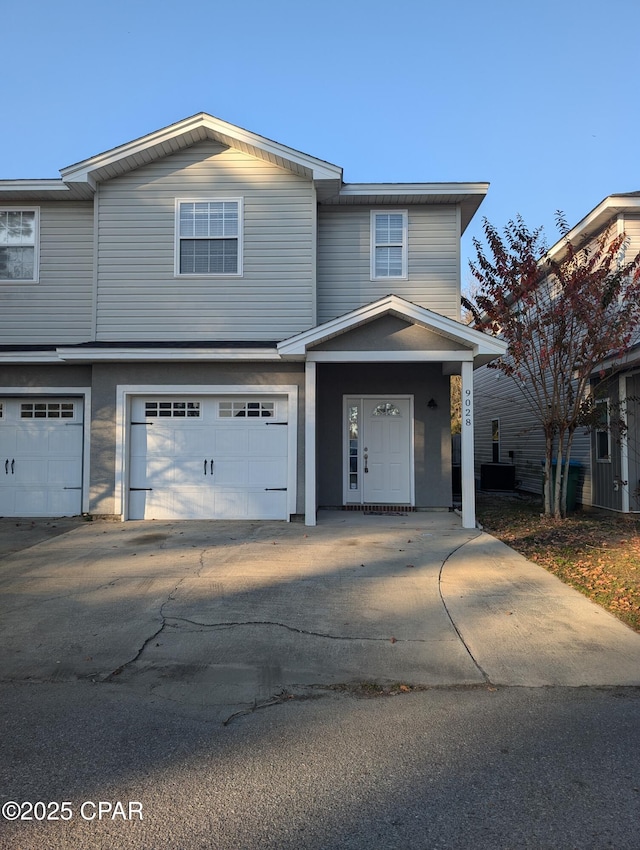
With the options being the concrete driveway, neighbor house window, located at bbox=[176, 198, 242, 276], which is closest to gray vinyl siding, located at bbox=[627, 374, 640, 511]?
the concrete driveway

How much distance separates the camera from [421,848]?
2660 millimetres

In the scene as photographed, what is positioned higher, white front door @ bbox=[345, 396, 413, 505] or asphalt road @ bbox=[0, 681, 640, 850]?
white front door @ bbox=[345, 396, 413, 505]

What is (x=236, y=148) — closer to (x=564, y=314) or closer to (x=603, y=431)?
(x=564, y=314)

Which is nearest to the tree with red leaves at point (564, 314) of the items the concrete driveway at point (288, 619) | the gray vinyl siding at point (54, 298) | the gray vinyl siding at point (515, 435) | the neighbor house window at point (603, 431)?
the neighbor house window at point (603, 431)

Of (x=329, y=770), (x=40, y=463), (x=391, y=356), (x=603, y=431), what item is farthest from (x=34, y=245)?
(x=603, y=431)

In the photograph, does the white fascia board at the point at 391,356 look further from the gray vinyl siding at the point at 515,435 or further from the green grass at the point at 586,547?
the gray vinyl siding at the point at 515,435

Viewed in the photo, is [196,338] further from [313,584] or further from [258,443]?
[313,584]

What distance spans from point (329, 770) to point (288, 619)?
2645 mm

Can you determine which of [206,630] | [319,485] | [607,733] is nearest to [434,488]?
[319,485]

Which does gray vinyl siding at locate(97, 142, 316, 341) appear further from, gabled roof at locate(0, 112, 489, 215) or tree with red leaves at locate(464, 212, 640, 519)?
tree with red leaves at locate(464, 212, 640, 519)

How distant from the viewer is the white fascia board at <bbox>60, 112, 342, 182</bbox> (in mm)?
11492

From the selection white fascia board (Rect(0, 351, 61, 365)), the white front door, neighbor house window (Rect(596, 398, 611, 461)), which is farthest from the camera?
the white front door

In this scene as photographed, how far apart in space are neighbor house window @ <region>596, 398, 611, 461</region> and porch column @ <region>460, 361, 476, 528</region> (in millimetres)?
3256

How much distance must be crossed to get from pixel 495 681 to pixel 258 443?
7448 mm
